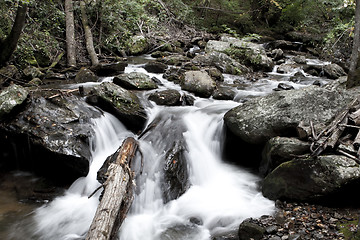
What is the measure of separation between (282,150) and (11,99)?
5513mm

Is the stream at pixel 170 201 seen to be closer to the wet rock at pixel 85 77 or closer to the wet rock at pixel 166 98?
the wet rock at pixel 166 98

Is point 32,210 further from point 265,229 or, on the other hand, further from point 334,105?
point 334,105

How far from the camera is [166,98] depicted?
24.1 feet

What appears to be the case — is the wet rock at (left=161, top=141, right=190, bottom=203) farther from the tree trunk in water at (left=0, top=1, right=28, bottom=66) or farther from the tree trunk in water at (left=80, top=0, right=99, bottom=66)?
the tree trunk in water at (left=80, top=0, right=99, bottom=66)

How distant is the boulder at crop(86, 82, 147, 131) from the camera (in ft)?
20.9

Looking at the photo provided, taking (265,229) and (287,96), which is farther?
(287,96)

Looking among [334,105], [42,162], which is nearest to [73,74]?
[42,162]

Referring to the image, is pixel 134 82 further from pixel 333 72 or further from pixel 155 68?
pixel 333 72

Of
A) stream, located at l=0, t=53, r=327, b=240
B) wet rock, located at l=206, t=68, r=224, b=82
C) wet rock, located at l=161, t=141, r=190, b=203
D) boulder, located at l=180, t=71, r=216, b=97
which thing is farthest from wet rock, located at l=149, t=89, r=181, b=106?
wet rock, located at l=206, t=68, r=224, b=82

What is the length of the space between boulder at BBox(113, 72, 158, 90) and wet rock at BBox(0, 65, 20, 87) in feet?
9.61

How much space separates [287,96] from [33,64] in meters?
8.53

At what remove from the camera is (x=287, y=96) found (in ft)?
17.8

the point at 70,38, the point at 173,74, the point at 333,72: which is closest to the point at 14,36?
the point at 70,38

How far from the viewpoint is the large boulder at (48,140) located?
16.4 feet
